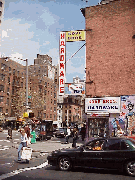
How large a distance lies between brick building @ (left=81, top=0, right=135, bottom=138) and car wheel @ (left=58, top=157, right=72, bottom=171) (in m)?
14.5

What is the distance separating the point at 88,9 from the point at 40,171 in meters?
21.6

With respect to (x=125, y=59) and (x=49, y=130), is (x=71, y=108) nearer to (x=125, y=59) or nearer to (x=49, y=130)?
(x=49, y=130)

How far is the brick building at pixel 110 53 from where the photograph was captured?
25688 millimetres

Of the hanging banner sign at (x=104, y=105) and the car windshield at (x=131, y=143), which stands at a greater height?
the hanging banner sign at (x=104, y=105)

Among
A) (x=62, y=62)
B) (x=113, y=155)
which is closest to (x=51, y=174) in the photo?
(x=113, y=155)

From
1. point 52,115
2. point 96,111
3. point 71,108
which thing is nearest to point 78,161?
point 96,111

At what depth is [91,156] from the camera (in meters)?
10.6

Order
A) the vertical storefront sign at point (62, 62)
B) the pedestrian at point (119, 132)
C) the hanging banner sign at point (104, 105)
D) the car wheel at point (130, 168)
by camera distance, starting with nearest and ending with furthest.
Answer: the car wheel at point (130, 168), the pedestrian at point (119, 132), the hanging banner sign at point (104, 105), the vertical storefront sign at point (62, 62)

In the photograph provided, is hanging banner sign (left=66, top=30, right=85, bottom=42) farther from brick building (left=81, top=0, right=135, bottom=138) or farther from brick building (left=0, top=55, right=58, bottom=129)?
brick building (left=0, top=55, right=58, bottom=129)

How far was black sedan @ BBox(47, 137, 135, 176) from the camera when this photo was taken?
10195 mm

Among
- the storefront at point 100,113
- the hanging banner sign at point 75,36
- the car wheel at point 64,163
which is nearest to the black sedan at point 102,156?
the car wheel at point 64,163

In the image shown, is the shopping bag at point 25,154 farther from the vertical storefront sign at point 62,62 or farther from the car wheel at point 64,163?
the vertical storefront sign at point 62,62

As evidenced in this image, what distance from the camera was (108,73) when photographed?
26.7m

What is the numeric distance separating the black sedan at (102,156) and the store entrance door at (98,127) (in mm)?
14585
